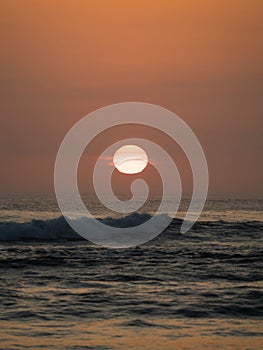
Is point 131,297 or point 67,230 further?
point 67,230

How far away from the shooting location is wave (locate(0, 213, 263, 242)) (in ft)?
129

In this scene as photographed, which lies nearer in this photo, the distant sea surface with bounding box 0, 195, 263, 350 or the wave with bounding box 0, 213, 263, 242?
the distant sea surface with bounding box 0, 195, 263, 350

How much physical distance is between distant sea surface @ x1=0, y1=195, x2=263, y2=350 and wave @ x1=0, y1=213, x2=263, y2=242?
4510mm

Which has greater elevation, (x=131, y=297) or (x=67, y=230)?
(x=67, y=230)

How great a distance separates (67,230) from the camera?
43.7m

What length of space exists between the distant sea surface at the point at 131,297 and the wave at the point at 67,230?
451cm

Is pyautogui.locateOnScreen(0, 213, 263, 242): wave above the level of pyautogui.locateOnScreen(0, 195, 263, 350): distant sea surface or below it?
above

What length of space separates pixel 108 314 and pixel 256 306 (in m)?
4.80

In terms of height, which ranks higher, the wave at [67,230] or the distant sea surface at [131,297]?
the wave at [67,230]

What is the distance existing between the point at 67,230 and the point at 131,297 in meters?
25.1

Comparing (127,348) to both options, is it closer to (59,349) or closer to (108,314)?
(59,349)

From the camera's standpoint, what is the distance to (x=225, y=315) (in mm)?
16969

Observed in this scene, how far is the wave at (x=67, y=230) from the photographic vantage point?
39281 mm

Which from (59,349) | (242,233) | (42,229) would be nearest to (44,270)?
(59,349)
